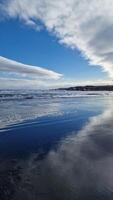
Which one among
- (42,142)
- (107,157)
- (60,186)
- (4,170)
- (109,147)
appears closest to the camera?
(60,186)

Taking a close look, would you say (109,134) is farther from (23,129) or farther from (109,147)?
(23,129)

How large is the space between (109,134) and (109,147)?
2028mm

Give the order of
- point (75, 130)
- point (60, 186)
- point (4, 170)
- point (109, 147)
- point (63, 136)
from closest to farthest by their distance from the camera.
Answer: point (60, 186) → point (4, 170) → point (109, 147) → point (63, 136) → point (75, 130)

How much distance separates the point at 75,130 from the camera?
10.3 metres

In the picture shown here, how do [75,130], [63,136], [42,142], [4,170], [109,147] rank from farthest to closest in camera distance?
1. [75,130]
2. [63,136]
3. [42,142]
4. [109,147]
5. [4,170]

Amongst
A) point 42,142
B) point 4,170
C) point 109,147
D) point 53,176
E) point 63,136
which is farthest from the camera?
point 63,136

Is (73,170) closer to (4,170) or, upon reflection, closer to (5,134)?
(4,170)

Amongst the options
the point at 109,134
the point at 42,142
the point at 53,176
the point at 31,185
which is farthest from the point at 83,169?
the point at 109,134

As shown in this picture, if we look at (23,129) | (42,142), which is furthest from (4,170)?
(23,129)

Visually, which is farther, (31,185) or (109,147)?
(109,147)

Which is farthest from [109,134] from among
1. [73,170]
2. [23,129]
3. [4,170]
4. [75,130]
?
[4,170]

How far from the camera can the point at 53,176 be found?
5.07 meters

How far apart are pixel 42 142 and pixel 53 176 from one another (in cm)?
310

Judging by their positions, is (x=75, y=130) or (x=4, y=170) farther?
(x=75, y=130)
